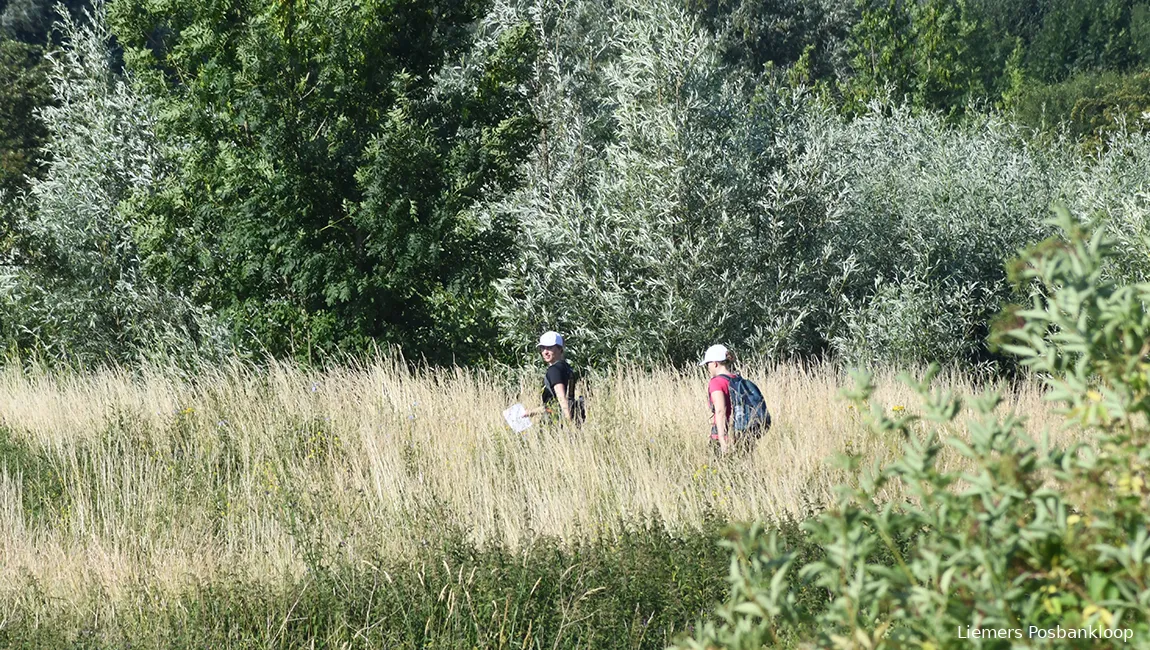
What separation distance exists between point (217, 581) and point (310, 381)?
4.86m

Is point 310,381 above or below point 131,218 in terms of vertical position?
below

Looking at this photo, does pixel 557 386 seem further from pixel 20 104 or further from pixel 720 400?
pixel 20 104

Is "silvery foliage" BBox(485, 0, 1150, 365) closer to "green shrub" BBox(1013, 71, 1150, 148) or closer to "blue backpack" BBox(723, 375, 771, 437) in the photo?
"blue backpack" BBox(723, 375, 771, 437)

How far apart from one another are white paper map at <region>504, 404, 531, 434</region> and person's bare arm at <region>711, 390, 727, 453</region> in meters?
1.31

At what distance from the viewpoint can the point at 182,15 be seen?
12766 millimetres

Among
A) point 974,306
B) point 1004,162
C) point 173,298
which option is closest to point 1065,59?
point 1004,162

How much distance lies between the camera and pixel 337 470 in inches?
312

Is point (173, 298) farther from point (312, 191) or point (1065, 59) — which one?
point (1065, 59)

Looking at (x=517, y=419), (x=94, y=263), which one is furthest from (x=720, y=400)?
(x=94, y=263)

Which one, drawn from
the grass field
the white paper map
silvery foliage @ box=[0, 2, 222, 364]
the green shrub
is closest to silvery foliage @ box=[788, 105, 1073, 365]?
the grass field

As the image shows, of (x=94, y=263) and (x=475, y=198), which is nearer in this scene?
(x=475, y=198)

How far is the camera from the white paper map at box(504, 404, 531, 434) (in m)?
8.34

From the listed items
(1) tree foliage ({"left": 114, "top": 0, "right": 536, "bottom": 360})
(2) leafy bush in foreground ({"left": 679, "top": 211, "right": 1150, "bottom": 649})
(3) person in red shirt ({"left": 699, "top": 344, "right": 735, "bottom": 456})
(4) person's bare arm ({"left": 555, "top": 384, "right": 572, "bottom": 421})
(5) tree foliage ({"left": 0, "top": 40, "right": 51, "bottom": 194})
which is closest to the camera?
(2) leafy bush in foreground ({"left": 679, "top": 211, "right": 1150, "bottom": 649})

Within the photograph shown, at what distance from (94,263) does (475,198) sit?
20.0 feet
